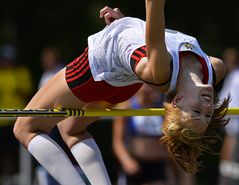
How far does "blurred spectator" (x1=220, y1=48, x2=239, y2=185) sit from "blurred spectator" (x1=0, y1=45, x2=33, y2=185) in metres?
2.28

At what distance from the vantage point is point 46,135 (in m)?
5.80

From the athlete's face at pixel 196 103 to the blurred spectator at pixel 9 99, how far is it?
5260 mm

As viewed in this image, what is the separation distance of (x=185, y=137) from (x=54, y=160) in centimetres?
91

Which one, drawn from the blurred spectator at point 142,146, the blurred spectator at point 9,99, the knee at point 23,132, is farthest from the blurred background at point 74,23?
the knee at point 23,132

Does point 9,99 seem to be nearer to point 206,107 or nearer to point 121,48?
point 121,48

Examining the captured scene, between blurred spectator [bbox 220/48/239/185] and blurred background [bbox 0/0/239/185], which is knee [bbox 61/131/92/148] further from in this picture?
blurred background [bbox 0/0/239/185]

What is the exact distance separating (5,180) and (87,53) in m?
5.43

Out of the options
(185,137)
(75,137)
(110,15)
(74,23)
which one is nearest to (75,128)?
(75,137)

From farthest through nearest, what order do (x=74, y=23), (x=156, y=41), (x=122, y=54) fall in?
(x=74, y=23) → (x=122, y=54) → (x=156, y=41)

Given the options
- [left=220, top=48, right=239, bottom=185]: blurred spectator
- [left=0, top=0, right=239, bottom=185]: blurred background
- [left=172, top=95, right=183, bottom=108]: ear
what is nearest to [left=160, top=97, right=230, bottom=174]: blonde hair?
[left=172, top=95, right=183, bottom=108]: ear

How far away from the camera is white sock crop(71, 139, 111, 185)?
591 cm

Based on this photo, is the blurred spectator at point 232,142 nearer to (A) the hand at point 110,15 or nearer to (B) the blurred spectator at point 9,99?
(B) the blurred spectator at point 9,99

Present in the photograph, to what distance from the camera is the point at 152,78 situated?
5184 mm

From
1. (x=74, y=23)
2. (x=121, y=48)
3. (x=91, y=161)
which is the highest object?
(x=121, y=48)
